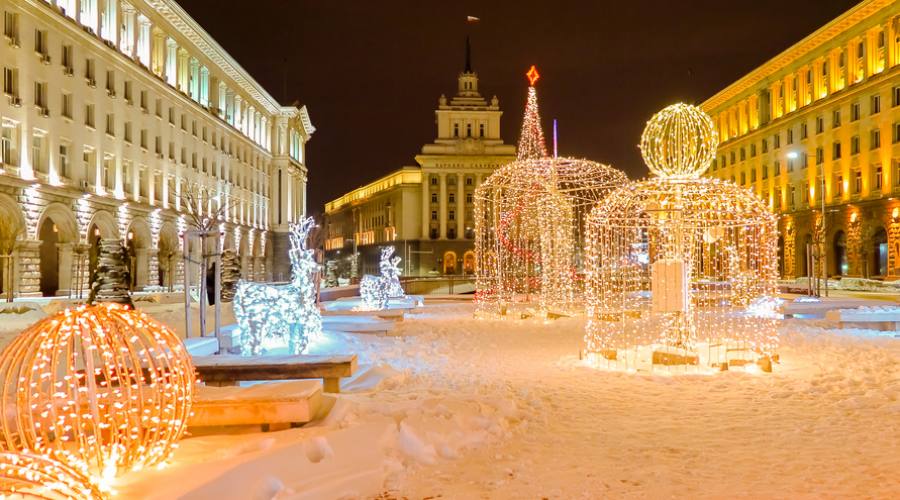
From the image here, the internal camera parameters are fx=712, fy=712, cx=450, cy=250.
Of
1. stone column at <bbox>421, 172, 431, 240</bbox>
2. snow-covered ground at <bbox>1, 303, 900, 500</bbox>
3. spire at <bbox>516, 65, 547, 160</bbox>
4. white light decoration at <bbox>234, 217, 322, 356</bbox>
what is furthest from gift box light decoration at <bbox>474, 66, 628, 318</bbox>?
stone column at <bbox>421, 172, 431, 240</bbox>

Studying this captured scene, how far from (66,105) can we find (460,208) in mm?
63606

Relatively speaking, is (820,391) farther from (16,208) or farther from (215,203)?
(215,203)

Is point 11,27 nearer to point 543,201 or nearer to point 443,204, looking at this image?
point 543,201

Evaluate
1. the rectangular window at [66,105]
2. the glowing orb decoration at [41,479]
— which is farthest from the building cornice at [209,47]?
the glowing orb decoration at [41,479]

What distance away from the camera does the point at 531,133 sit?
22375mm

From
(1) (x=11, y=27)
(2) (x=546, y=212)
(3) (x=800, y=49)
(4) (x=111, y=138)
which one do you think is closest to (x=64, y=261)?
(4) (x=111, y=138)

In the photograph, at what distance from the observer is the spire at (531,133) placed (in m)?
22.2

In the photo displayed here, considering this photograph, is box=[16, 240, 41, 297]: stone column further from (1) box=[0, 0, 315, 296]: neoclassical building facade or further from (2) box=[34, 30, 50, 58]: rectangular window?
(2) box=[34, 30, 50, 58]: rectangular window

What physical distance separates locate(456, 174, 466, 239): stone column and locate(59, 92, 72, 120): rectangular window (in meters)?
63.4

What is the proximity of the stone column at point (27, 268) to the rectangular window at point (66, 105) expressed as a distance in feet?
23.7

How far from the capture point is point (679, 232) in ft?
42.3

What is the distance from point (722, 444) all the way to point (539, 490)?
2288mm

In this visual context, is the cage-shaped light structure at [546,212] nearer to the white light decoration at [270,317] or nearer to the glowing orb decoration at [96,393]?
the white light decoration at [270,317]

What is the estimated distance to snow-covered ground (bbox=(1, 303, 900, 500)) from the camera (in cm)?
550
